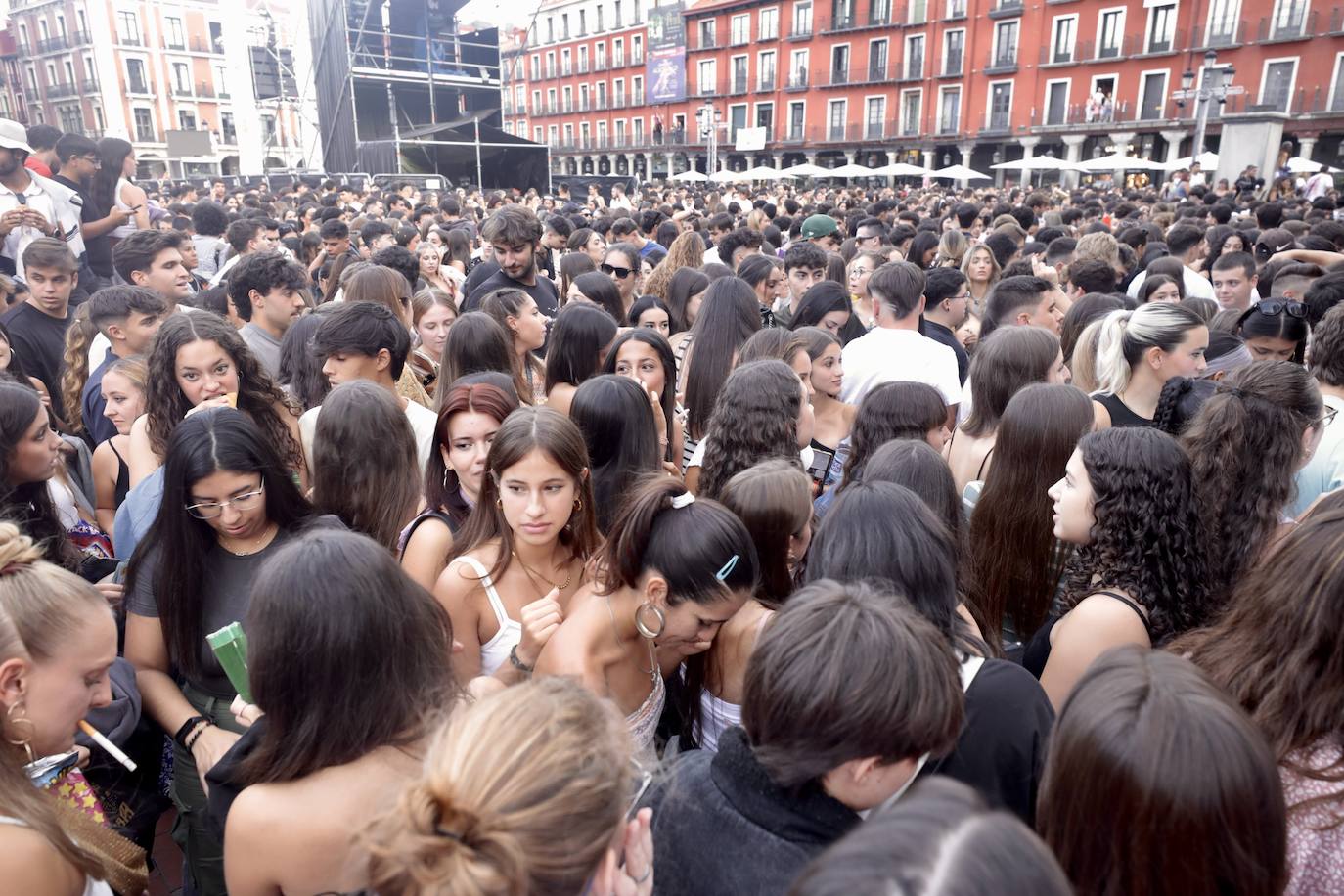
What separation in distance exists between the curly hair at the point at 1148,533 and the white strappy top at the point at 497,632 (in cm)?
157

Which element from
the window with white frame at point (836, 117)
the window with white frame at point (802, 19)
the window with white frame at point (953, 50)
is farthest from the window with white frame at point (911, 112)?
the window with white frame at point (802, 19)

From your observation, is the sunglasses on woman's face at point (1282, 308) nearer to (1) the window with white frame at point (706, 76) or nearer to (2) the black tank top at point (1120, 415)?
(2) the black tank top at point (1120, 415)

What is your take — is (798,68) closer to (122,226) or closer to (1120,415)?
(122,226)

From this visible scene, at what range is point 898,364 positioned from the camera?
4.30 meters

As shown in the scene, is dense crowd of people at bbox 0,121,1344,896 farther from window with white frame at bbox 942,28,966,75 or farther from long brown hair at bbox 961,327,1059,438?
window with white frame at bbox 942,28,966,75

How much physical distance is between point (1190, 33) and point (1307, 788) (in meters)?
39.3

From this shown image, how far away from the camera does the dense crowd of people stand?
1127mm

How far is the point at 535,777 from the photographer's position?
3.52 ft

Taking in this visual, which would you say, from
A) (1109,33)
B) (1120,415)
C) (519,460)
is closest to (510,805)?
(519,460)

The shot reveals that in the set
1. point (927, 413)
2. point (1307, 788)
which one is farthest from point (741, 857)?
point (927, 413)

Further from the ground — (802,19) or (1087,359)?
(802,19)

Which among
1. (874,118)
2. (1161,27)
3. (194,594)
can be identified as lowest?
(194,594)

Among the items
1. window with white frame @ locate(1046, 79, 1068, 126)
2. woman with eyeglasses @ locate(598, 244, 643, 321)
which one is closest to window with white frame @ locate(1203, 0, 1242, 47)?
window with white frame @ locate(1046, 79, 1068, 126)

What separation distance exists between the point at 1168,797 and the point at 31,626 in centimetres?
198
